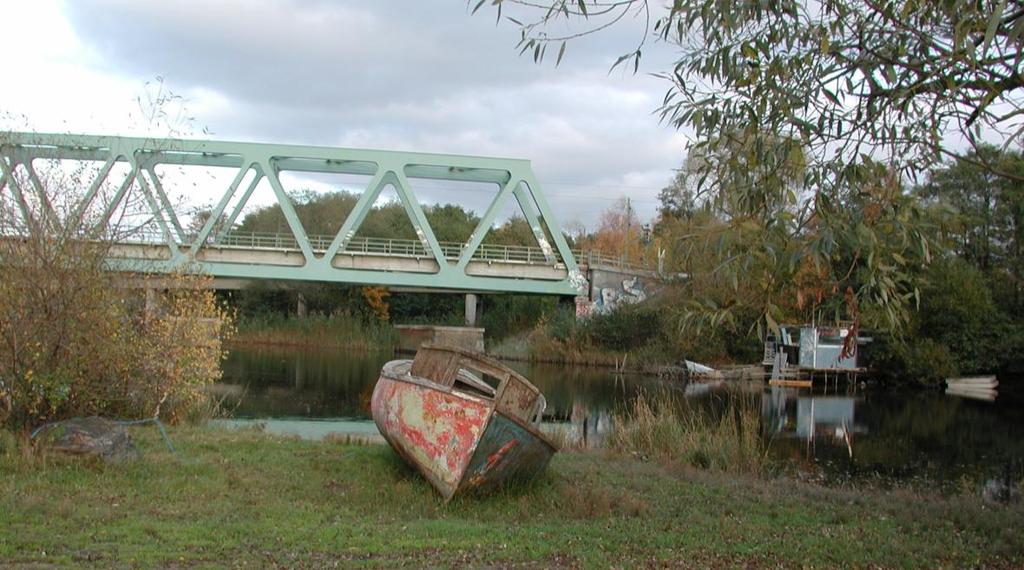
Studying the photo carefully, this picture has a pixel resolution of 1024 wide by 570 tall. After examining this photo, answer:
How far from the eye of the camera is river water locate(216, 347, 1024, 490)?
17.2m

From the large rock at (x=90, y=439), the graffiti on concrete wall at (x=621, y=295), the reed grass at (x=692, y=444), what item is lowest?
the reed grass at (x=692, y=444)

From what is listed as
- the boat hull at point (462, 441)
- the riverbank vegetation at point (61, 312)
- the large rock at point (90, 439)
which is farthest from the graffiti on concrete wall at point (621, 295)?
the large rock at point (90, 439)

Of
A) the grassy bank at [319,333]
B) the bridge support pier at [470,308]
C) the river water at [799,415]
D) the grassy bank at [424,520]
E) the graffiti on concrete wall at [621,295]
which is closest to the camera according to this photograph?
the grassy bank at [424,520]

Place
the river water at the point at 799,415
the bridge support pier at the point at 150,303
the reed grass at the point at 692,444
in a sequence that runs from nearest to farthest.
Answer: the bridge support pier at the point at 150,303 < the reed grass at the point at 692,444 < the river water at the point at 799,415

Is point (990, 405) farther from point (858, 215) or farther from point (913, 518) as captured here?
point (858, 215)

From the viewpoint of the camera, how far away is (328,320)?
48.7 meters

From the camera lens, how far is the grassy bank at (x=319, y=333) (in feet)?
155

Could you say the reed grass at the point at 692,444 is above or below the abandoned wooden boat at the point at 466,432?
below

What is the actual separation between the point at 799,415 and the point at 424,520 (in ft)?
64.1

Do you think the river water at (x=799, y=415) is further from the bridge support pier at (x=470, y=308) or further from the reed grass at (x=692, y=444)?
the bridge support pier at (x=470, y=308)

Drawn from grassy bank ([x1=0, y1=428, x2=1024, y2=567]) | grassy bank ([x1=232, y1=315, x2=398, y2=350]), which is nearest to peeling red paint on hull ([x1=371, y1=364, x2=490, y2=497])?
grassy bank ([x1=0, y1=428, x2=1024, y2=567])

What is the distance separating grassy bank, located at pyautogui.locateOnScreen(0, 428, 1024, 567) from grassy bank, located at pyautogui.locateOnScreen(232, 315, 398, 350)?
120ft

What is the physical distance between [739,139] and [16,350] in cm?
784

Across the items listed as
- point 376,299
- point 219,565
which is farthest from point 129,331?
point 376,299
